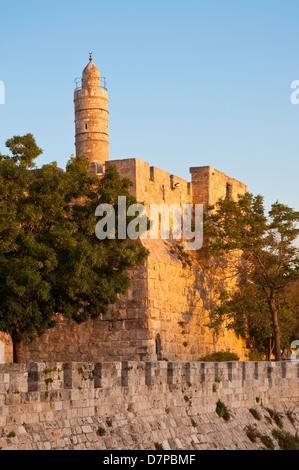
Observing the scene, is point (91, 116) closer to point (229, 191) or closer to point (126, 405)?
point (229, 191)

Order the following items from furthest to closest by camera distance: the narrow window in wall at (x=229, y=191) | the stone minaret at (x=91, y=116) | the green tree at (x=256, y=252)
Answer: the stone minaret at (x=91, y=116)
the narrow window in wall at (x=229, y=191)
the green tree at (x=256, y=252)

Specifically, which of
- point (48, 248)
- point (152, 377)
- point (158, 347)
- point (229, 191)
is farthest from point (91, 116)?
point (152, 377)

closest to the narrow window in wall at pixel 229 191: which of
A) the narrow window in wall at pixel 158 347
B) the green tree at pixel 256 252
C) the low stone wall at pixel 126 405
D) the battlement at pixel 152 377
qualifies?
the green tree at pixel 256 252

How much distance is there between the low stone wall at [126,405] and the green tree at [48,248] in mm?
3366

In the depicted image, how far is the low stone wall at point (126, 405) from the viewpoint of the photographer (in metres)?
11.0

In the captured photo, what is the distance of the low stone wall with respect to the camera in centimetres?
1095

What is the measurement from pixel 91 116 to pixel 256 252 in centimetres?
2120

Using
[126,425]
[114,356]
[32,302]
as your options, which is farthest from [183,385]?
[114,356]

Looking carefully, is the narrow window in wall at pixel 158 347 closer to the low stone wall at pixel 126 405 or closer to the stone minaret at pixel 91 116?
the low stone wall at pixel 126 405

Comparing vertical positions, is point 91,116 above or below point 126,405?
above

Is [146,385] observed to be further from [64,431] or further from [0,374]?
[0,374]

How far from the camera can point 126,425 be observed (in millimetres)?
13008

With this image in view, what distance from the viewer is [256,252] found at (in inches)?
1064

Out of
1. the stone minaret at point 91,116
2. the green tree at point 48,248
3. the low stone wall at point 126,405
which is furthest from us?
the stone minaret at point 91,116
